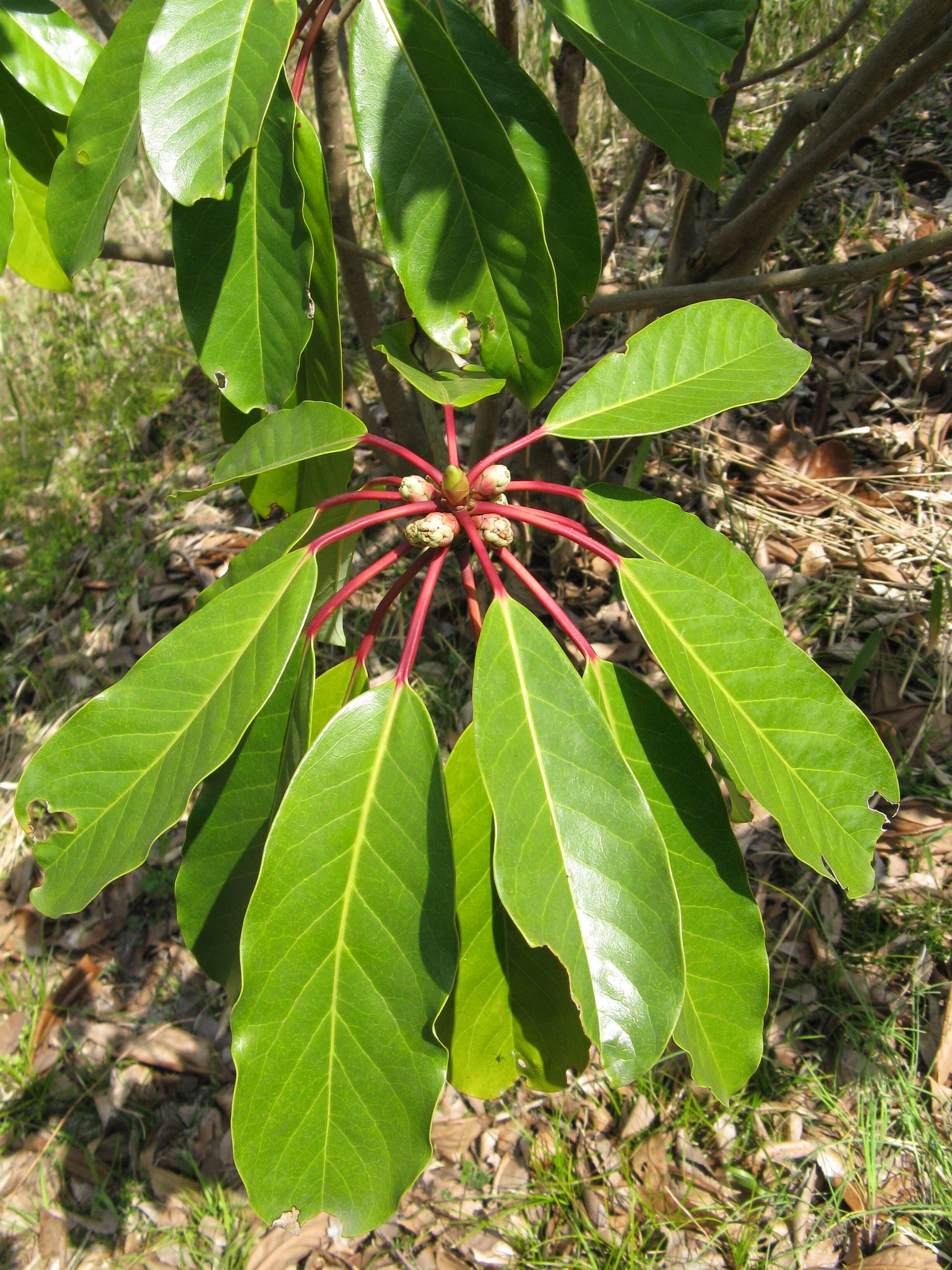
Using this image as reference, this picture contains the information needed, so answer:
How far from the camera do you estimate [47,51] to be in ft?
4.80

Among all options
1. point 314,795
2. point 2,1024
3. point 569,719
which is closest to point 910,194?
point 569,719

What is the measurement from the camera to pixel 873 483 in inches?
101

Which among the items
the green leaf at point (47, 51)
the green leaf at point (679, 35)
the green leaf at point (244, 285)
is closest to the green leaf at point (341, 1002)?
the green leaf at point (244, 285)

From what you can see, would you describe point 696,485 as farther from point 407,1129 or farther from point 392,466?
point 407,1129

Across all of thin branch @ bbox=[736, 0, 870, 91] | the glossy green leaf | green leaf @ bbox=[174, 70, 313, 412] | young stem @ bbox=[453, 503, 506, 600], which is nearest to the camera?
young stem @ bbox=[453, 503, 506, 600]

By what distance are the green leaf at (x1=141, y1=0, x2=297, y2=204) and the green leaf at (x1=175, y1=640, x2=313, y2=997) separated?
0.67 metres

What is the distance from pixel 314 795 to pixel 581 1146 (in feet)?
4.84

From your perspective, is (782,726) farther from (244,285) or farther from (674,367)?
(244,285)

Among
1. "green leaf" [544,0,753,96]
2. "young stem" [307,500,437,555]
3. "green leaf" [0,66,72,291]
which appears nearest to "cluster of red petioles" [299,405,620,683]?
"young stem" [307,500,437,555]

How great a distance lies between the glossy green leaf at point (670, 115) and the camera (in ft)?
4.49

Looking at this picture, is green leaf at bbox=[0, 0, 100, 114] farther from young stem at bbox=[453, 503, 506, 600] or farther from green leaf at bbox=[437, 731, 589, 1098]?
green leaf at bbox=[437, 731, 589, 1098]

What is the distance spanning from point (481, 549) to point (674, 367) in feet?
1.44

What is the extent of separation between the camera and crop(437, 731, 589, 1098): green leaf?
1297mm

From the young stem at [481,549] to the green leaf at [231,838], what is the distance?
338 mm
